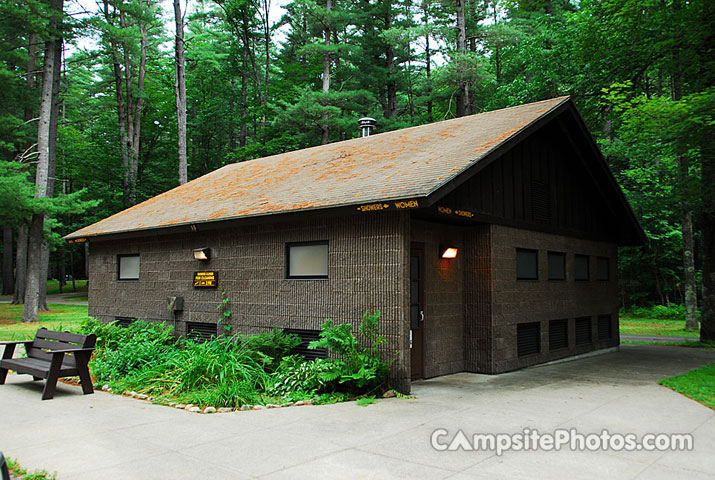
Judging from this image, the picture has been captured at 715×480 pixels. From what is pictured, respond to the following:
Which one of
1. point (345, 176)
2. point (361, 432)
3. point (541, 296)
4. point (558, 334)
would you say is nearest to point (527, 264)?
point (541, 296)

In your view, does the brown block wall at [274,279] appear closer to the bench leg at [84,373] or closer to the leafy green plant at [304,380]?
the leafy green plant at [304,380]

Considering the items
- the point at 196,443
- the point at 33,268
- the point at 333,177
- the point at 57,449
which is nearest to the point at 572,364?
the point at 333,177

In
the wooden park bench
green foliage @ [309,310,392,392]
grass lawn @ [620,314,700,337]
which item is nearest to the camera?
green foliage @ [309,310,392,392]

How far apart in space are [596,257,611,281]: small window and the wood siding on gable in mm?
610

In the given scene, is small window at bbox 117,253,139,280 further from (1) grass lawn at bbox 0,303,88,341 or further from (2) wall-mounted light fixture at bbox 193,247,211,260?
(2) wall-mounted light fixture at bbox 193,247,211,260

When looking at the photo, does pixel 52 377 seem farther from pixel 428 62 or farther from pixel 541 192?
pixel 428 62

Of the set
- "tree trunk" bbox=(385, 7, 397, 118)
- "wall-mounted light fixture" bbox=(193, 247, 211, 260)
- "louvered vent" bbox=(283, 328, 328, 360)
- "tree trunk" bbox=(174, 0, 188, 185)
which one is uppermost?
"tree trunk" bbox=(385, 7, 397, 118)

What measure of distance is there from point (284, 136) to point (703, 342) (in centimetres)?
2064

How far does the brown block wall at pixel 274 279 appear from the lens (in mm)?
7973

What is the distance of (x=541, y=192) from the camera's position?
1144 centimetres

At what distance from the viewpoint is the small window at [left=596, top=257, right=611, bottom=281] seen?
13.9 meters

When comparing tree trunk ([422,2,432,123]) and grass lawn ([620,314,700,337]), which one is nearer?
grass lawn ([620,314,700,337])

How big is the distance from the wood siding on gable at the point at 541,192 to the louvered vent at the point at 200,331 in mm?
5484

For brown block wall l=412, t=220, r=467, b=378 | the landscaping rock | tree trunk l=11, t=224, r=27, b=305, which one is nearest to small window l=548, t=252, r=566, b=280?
brown block wall l=412, t=220, r=467, b=378
